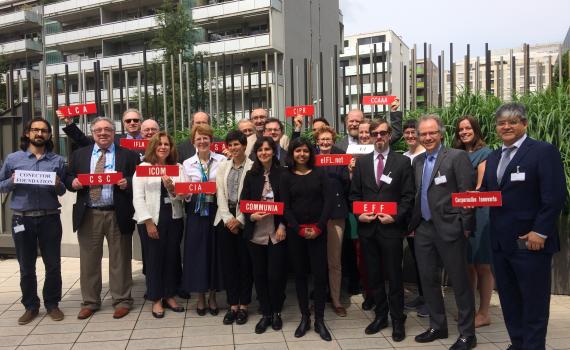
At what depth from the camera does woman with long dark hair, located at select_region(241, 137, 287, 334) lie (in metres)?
4.24

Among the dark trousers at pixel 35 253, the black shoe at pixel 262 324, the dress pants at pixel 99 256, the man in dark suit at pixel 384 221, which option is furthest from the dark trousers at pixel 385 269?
the dark trousers at pixel 35 253

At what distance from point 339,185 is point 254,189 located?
934 millimetres

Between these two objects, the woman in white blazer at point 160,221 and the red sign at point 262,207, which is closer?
the red sign at point 262,207

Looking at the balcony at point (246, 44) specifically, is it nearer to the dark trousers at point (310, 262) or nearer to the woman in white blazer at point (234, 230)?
the woman in white blazer at point (234, 230)

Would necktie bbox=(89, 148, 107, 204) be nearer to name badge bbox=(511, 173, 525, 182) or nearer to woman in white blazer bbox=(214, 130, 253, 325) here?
woman in white blazer bbox=(214, 130, 253, 325)

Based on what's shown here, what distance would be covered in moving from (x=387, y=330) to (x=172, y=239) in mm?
2335

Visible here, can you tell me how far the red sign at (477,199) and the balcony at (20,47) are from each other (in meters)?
45.4

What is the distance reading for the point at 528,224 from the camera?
3.34 m

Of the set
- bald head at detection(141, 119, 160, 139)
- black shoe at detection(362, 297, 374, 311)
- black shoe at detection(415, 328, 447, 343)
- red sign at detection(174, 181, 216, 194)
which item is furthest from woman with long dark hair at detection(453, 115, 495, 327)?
bald head at detection(141, 119, 160, 139)

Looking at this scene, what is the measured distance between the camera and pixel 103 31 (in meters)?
36.0

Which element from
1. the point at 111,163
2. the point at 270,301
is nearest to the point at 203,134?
the point at 111,163

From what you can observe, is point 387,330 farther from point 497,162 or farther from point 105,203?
point 105,203

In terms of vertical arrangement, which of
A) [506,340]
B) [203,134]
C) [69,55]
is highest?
[69,55]

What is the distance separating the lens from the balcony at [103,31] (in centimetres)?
3438
